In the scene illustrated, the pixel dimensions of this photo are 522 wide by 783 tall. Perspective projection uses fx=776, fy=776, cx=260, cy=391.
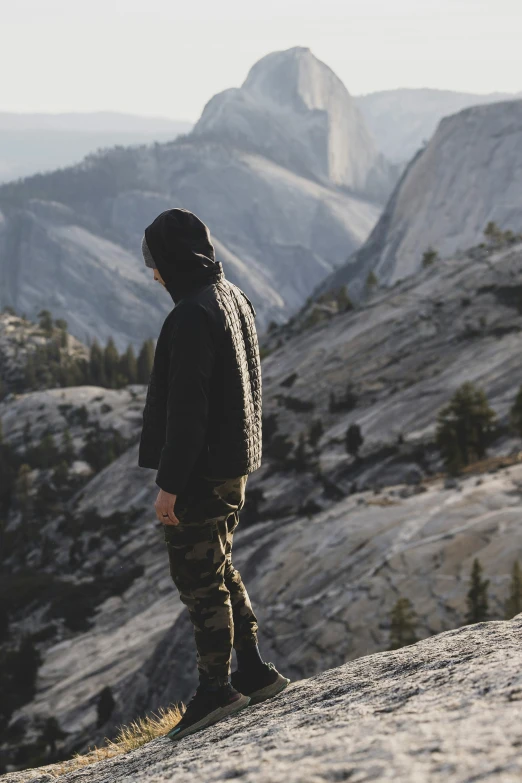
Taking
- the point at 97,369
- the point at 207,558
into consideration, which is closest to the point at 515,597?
the point at 207,558

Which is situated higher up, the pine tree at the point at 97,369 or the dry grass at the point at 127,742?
the dry grass at the point at 127,742

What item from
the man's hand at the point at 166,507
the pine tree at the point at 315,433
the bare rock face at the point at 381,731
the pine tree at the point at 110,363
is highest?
the man's hand at the point at 166,507

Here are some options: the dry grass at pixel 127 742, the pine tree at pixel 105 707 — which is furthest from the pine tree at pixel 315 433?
the dry grass at pixel 127 742

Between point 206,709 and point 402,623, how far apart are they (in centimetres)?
2035

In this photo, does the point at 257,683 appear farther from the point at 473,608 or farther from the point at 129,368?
the point at 129,368

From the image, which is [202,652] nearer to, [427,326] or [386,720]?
[386,720]

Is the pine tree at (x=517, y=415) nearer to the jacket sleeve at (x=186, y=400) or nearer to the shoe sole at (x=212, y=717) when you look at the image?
the shoe sole at (x=212, y=717)

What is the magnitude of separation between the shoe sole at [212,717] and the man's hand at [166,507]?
5.70ft

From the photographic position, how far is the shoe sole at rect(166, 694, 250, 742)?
643 centimetres

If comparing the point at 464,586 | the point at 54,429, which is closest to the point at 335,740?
the point at 464,586

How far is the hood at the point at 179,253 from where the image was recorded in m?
6.44

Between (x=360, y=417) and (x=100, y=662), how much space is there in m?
35.1

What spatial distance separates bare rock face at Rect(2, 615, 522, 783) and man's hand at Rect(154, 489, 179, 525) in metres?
1.63

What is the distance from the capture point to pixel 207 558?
6309mm
